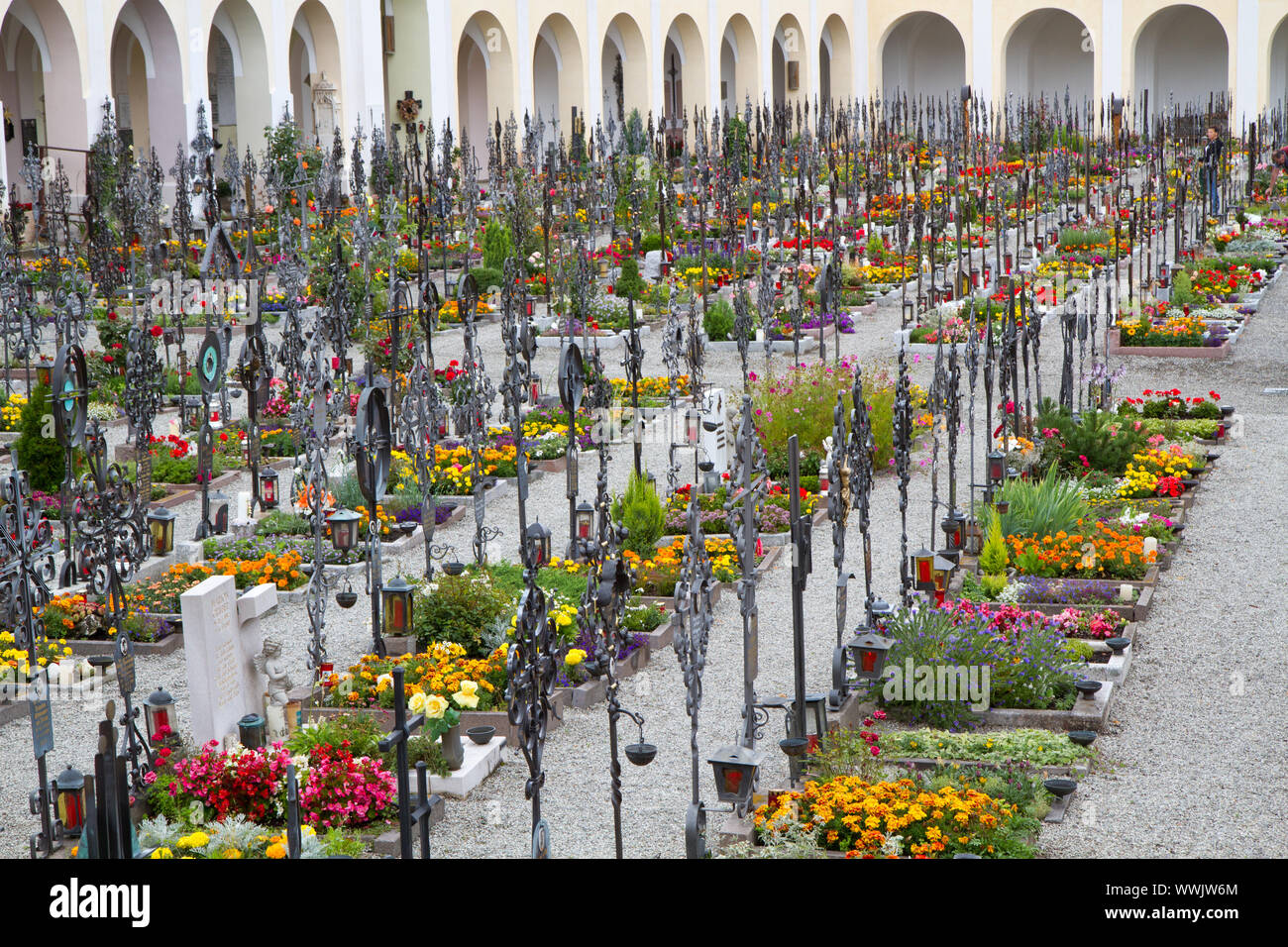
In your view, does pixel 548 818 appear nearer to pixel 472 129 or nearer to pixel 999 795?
pixel 999 795

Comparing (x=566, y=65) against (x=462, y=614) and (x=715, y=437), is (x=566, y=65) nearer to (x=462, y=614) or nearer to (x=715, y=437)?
(x=715, y=437)

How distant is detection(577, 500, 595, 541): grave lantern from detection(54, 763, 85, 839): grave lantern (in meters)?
4.36

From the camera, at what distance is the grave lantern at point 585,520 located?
10742 mm

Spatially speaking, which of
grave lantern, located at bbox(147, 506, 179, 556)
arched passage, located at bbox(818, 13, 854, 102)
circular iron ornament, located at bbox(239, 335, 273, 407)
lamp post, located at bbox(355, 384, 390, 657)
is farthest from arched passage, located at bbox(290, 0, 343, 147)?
lamp post, located at bbox(355, 384, 390, 657)

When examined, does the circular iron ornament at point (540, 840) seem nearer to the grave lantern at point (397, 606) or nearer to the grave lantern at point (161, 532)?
the grave lantern at point (397, 606)

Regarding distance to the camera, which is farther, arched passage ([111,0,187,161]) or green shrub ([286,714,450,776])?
arched passage ([111,0,187,161])

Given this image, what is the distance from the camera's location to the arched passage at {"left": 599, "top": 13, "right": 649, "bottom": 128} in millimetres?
38031

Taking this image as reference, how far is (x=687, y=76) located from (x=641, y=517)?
31.0m

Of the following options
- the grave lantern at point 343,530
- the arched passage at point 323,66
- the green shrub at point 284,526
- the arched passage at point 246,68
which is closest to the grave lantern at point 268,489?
the green shrub at point 284,526

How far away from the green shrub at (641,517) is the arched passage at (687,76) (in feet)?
97.3

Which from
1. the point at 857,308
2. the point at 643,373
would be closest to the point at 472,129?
the point at 857,308

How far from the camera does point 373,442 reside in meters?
8.22

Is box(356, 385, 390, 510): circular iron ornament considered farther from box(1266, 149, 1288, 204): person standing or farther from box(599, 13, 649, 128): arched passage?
box(599, 13, 649, 128): arched passage
